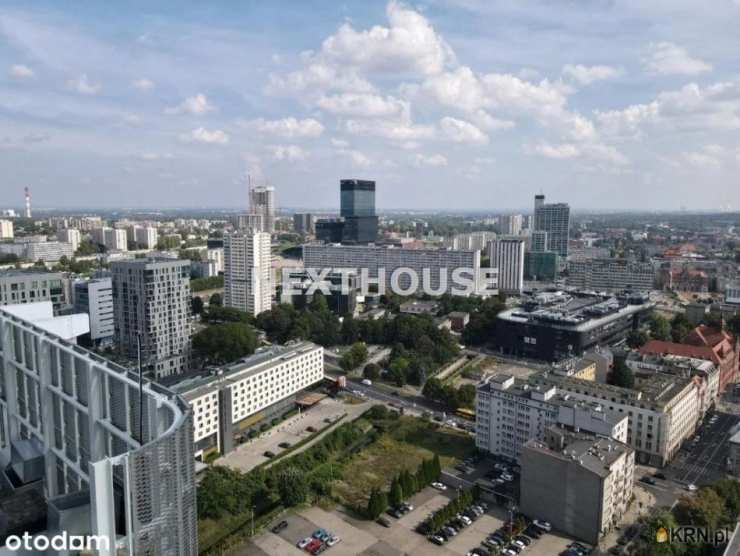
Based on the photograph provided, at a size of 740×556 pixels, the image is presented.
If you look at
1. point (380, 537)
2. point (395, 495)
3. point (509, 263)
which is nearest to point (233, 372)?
point (395, 495)

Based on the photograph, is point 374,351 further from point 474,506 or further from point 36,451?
point 36,451

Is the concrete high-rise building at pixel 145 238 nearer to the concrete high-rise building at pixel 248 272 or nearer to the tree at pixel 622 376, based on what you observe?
the concrete high-rise building at pixel 248 272

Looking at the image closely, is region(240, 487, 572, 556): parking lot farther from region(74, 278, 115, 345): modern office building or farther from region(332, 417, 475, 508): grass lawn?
region(74, 278, 115, 345): modern office building

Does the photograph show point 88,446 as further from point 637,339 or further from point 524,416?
point 637,339

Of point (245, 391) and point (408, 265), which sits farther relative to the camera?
point (408, 265)

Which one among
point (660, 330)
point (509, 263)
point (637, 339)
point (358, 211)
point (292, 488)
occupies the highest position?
point (358, 211)

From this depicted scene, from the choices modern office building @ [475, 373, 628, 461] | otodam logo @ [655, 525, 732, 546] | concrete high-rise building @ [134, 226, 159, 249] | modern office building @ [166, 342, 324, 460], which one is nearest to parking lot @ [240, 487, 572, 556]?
otodam logo @ [655, 525, 732, 546]

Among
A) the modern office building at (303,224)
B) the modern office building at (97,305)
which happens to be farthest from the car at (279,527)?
the modern office building at (303,224)
